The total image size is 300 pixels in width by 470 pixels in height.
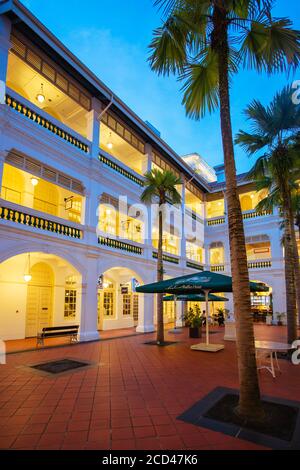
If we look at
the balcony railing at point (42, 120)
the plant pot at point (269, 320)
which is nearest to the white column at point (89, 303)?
the balcony railing at point (42, 120)

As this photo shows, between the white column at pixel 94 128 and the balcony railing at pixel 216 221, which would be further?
the balcony railing at pixel 216 221

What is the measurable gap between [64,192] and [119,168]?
10.9 ft

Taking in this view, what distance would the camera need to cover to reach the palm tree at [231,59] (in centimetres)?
481

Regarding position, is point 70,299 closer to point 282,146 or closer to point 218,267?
point 282,146

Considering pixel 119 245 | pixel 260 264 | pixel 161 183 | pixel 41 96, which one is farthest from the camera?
pixel 260 264

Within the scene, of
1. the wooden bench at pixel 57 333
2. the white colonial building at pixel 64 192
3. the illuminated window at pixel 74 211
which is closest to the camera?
the wooden bench at pixel 57 333

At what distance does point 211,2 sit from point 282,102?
5658 millimetres

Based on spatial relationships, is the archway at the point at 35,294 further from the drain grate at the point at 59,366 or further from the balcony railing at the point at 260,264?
the balcony railing at the point at 260,264

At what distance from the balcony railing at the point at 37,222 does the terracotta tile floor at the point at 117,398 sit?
15.2 ft

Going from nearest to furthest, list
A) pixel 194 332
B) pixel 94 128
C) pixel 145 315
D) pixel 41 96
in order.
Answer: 1. pixel 41 96
2. pixel 194 332
3. pixel 94 128
4. pixel 145 315

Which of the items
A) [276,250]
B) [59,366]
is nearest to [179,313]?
[276,250]

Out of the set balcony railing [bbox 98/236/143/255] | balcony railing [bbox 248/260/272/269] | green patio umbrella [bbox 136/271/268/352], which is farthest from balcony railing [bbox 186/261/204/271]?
green patio umbrella [bbox 136/271/268/352]

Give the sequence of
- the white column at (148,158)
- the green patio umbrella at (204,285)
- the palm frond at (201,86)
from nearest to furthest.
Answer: the palm frond at (201,86) < the green patio umbrella at (204,285) < the white column at (148,158)

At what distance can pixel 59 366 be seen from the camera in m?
8.27
